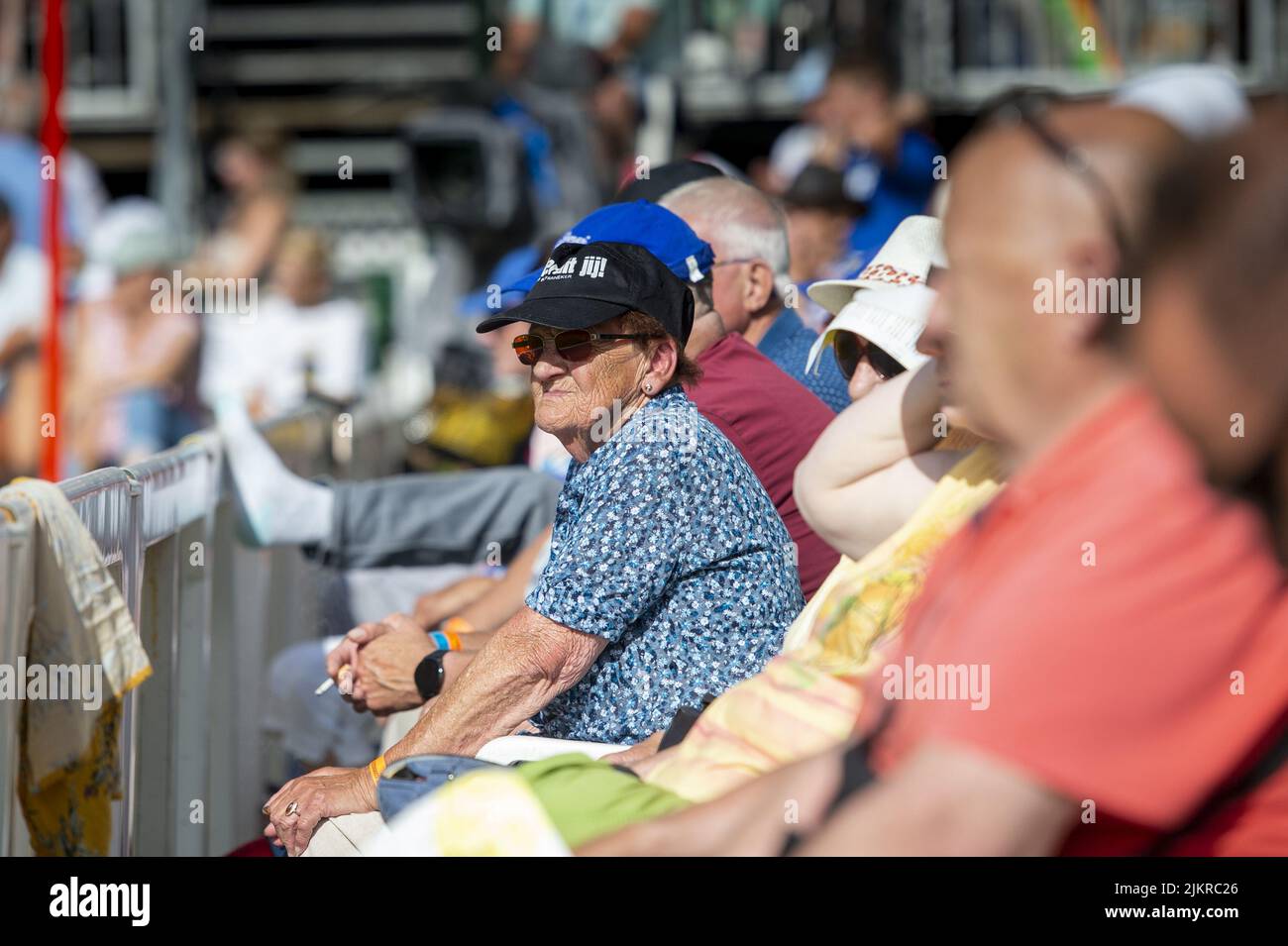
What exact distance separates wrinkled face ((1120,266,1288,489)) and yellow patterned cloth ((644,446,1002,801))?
808mm

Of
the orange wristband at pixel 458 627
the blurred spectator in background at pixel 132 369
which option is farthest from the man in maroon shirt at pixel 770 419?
the blurred spectator in background at pixel 132 369

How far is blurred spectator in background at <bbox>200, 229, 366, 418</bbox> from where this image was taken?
28.4 ft

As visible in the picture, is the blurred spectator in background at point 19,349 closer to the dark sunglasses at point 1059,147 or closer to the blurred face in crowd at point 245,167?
the blurred face in crowd at point 245,167

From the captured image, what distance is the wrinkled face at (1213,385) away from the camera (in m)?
1.46

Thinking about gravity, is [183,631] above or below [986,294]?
below

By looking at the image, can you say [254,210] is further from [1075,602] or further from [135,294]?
[1075,602]

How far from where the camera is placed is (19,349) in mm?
8336

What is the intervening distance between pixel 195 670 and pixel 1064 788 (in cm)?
294

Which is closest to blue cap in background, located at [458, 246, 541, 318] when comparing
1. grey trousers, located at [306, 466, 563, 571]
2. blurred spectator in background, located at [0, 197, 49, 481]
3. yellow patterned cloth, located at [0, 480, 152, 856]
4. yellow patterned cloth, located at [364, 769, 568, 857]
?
grey trousers, located at [306, 466, 563, 571]

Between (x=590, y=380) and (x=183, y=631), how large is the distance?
1442mm

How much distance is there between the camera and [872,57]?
823 cm

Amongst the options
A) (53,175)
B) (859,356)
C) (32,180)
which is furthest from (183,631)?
(32,180)

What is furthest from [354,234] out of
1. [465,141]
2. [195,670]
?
[195,670]
